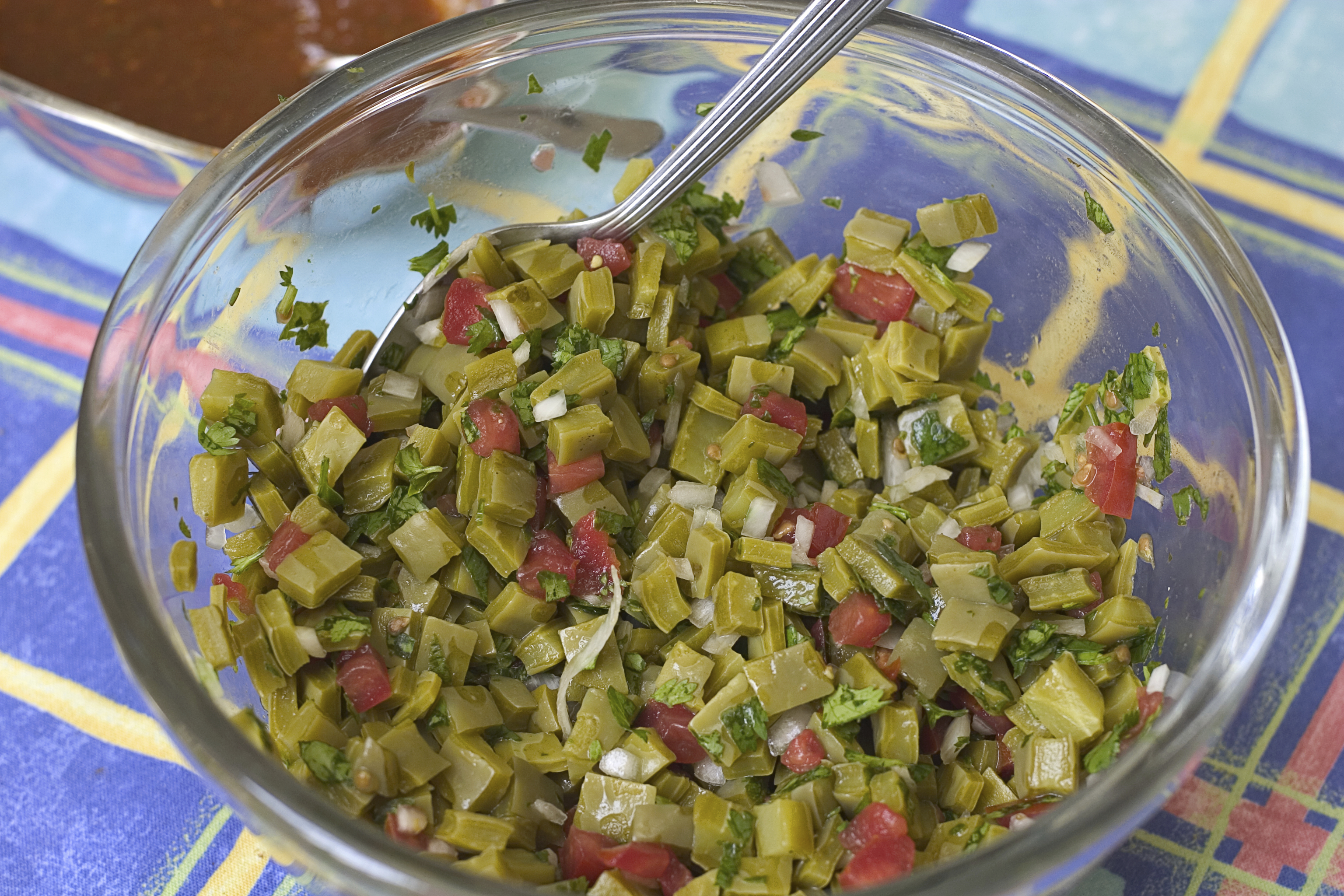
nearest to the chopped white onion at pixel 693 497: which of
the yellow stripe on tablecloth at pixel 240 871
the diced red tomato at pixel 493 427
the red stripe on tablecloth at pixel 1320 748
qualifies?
the diced red tomato at pixel 493 427

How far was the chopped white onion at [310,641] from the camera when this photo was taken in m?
1.50

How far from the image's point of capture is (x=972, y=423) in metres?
1.82

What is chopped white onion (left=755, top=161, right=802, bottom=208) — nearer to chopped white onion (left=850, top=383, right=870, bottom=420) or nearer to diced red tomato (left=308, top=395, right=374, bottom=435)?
chopped white onion (left=850, top=383, right=870, bottom=420)

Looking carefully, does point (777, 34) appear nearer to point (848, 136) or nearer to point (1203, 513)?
point (848, 136)

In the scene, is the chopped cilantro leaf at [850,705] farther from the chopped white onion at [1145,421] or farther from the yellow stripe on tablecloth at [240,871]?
the yellow stripe on tablecloth at [240,871]

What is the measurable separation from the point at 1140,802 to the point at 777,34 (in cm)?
128

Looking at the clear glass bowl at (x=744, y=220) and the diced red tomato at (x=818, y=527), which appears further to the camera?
the diced red tomato at (x=818, y=527)

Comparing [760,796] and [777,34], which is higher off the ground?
[777,34]

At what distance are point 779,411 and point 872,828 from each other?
639 mm

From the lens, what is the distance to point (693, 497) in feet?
5.63

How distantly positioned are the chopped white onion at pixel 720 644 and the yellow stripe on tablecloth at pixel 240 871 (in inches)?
33.4

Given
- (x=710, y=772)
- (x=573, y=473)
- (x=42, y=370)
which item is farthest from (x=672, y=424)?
(x=42, y=370)

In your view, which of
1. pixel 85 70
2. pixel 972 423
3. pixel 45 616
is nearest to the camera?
pixel 972 423

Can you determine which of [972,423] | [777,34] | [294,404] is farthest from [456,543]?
[777,34]
